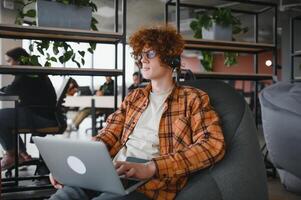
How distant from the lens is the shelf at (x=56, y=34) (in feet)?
7.89

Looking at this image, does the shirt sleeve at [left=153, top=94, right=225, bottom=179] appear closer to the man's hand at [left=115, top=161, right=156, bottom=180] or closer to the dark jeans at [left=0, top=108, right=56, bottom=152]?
the man's hand at [left=115, top=161, right=156, bottom=180]

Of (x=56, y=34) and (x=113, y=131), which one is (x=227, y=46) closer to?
(x=56, y=34)

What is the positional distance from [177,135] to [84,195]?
0.44 m

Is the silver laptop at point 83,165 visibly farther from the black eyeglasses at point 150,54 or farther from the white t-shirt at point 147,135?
the black eyeglasses at point 150,54

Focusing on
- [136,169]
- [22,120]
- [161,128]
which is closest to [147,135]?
[161,128]

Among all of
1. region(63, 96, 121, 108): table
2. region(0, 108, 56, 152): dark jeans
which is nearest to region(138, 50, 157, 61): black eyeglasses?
region(0, 108, 56, 152): dark jeans

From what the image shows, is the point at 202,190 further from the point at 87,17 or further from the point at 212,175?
the point at 87,17

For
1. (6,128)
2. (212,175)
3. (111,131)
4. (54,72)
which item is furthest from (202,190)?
(6,128)

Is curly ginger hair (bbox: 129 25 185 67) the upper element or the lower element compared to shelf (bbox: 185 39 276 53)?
lower

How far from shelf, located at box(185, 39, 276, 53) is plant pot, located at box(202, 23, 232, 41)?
8 centimetres

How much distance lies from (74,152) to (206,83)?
82cm

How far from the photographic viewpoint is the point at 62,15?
2.51 meters

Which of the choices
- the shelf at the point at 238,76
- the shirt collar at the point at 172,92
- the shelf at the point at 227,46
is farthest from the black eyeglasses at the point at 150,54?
the shelf at the point at 238,76

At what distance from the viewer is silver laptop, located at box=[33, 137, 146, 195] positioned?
1.07m
